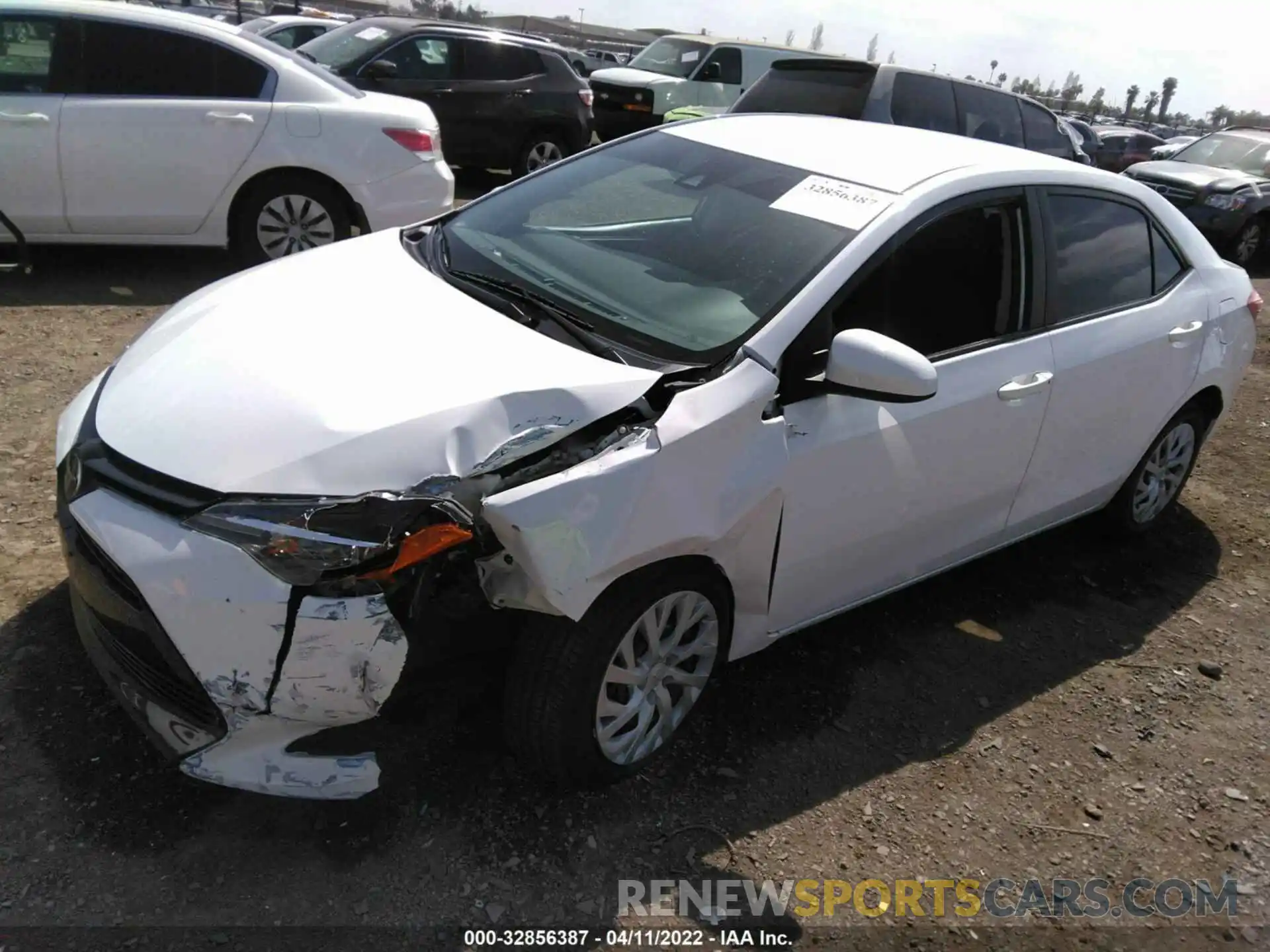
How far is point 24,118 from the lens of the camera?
549 cm

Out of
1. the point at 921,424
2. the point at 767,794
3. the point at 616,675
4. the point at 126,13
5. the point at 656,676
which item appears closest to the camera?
the point at 616,675

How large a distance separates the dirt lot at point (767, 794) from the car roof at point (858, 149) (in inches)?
63.4

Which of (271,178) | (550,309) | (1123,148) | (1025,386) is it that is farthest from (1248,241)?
(1123,148)

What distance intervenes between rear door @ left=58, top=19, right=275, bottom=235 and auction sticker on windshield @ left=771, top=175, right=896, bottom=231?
419cm

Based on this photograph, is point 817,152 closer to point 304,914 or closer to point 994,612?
point 994,612

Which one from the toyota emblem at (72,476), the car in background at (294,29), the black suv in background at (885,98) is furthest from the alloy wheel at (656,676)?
the car in background at (294,29)

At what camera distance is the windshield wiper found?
2678 millimetres

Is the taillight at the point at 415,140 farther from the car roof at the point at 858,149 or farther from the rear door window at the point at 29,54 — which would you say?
the car roof at the point at 858,149

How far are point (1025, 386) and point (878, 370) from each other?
943 millimetres

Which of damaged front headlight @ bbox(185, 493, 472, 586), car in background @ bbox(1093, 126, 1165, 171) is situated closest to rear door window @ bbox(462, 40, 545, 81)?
damaged front headlight @ bbox(185, 493, 472, 586)

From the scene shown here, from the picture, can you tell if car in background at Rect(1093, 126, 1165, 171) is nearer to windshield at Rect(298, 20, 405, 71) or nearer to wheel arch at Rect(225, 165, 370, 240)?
windshield at Rect(298, 20, 405, 71)

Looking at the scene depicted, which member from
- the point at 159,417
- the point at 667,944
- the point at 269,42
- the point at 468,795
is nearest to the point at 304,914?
the point at 468,795

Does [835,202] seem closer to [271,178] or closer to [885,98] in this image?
[271,178]

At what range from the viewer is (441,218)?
367 cm
